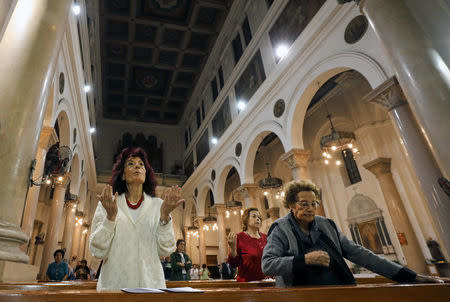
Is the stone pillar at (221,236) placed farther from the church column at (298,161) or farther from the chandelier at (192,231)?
the church column at (298,161)

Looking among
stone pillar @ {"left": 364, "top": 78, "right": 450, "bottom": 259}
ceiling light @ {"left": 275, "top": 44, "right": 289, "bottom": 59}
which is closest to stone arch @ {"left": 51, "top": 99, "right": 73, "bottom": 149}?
ceiling light @ {"left": 275, "top": 44, "right": 289, "bottom": 59}

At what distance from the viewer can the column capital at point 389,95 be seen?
518cm

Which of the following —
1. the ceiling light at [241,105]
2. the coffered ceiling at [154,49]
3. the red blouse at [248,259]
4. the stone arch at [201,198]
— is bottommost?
the red blouse at [248,259]

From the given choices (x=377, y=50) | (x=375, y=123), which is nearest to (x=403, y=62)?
(x=377, y=50)

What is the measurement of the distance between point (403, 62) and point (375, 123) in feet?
23.6

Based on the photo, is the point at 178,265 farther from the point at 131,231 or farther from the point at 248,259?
the point at 131,231

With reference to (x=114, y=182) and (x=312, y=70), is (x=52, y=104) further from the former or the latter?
(x=312, y=70)

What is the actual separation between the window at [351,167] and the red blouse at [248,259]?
873 cm

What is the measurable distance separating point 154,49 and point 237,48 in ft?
18.2

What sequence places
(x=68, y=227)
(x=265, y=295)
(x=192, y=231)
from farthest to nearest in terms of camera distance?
(x=192, y=231) < (x=68, y=227) < (x=265, y=295)

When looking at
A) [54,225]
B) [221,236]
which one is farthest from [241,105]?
[54,225]

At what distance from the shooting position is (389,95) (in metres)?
5.32

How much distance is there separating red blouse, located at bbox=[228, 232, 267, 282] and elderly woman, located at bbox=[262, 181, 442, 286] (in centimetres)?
126

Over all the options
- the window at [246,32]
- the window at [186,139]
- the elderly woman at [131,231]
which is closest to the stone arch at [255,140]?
the window at [246,32]
